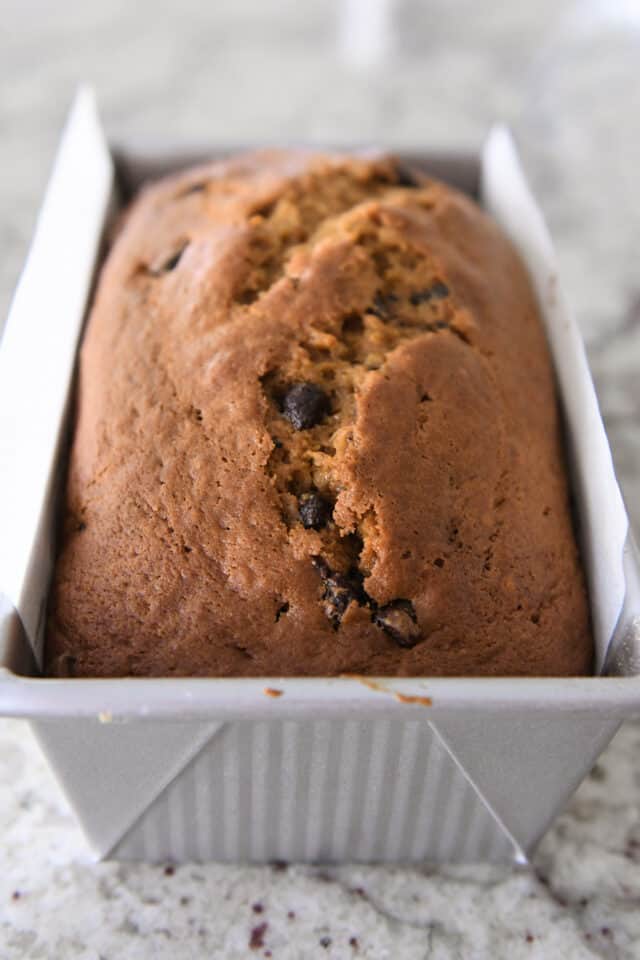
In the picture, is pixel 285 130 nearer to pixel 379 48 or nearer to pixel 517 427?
pixel 379 48

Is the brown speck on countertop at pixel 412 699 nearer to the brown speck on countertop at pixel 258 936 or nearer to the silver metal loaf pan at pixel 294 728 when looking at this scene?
the silver metal loaf pan at pixel 294 728

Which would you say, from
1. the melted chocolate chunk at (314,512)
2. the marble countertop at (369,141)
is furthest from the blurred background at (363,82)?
the melted chocolate chunk at (314,512)

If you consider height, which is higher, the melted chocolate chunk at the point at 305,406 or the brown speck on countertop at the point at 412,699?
the melted chocolate chunk at the point at 305,406

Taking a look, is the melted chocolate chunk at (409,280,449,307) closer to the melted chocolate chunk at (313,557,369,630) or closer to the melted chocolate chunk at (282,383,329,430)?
the melted chocolate chunk at (282,383,329,430)

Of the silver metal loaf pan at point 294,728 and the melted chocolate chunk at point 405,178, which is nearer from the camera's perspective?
the silver metal loaf pan at point 294,728

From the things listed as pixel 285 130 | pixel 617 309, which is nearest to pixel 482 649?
pixel 617 309

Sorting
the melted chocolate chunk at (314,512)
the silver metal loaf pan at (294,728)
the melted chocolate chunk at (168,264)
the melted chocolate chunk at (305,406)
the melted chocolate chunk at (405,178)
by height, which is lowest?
the silver metal loaf pan at (294,728)

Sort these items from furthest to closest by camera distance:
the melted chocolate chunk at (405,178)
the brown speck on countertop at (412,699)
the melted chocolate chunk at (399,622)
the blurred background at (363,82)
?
the blurred background at (363,82) → the melted chocolate chunk at (405,178) → the melted chocolate chunk at (399,622) → the brown speck on countertop at (412,699)
